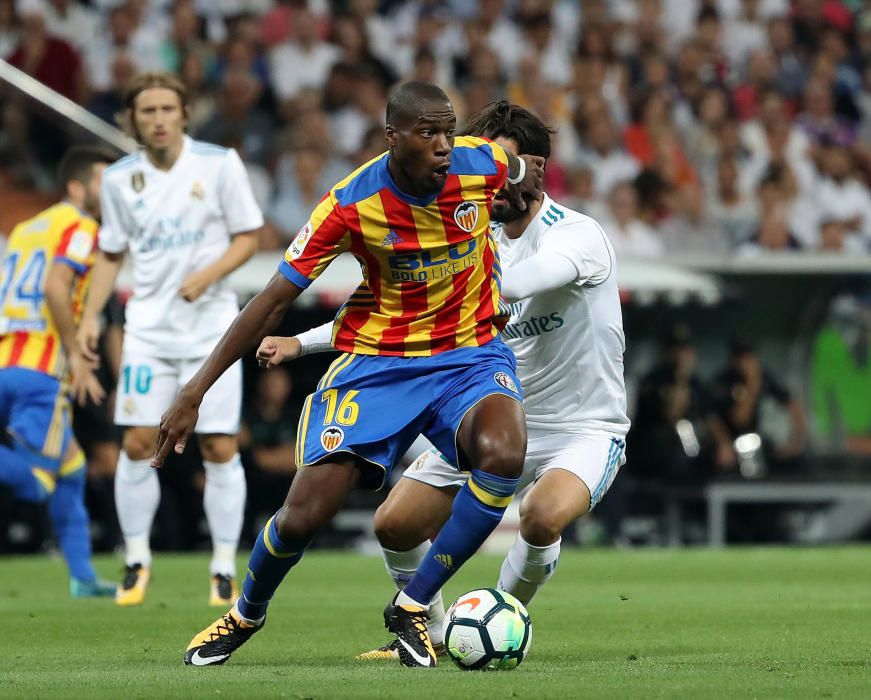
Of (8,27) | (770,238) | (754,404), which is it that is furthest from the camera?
(8,27)

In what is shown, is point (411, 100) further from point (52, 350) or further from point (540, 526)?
point (52, 350)

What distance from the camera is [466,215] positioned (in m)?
6.27

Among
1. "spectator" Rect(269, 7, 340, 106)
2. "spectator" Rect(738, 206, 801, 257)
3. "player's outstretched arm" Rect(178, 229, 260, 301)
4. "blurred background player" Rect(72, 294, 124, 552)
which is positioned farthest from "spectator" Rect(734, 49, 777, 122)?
"player's outstretched arm" Rect(178, 229, 260, 301)

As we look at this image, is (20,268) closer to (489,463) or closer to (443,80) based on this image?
(489,463)

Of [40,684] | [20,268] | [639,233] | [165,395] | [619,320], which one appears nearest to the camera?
[40,684]

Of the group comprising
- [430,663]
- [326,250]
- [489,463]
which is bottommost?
[430,663]

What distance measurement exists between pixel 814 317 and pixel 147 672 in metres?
11.9

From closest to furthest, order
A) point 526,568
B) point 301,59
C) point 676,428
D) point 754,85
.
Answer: point 526,568 < point 676,428 < point 301,59 < point 754,85

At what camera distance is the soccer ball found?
5.98 metres

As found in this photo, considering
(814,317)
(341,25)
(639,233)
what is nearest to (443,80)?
(341,25)

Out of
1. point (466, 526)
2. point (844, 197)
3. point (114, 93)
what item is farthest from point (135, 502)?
point (844, 197)

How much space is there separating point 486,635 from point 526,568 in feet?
2.44

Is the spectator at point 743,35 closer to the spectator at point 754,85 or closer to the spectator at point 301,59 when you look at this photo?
the spectator at point 754,85

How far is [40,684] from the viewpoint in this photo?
5.64 meters
